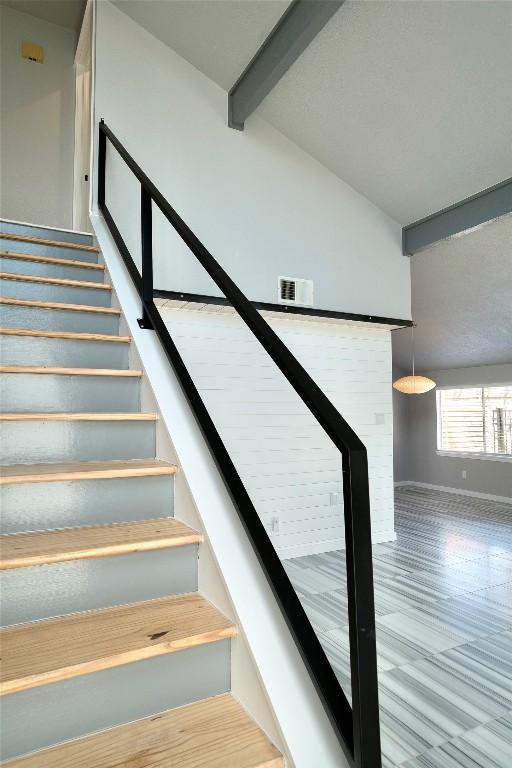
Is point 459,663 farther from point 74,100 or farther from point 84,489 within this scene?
point 74,100

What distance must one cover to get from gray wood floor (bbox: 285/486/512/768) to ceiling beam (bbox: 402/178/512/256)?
3.00 meters

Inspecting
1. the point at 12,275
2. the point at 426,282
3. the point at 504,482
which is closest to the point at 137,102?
the point at 12,275

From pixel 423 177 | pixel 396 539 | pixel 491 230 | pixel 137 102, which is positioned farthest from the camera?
pixel 396 539

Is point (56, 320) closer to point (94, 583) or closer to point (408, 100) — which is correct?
point (94, 583)

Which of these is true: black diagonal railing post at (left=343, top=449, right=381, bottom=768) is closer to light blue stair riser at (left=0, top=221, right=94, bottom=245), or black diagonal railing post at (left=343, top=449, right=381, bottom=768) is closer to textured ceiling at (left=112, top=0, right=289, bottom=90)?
light blue stair riser at (left=0, top=221, right=94, bottom=245)

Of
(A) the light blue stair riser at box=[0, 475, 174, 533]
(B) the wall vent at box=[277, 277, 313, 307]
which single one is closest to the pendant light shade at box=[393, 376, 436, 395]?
(B) the wall vent at box=[277, 277, 313, 307]

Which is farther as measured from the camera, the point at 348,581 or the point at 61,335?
the point at 61,335

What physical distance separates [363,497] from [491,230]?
15.4 ft

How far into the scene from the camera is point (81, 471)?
1.46 m

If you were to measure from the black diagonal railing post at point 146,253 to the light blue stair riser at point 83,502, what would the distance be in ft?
2.60

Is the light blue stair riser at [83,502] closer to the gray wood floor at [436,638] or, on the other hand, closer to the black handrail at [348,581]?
the black handrail at [348,581]

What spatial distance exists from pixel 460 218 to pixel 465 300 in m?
1.99

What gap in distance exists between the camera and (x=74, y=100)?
4957 mm

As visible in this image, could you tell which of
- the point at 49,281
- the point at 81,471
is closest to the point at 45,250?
the point at 49,281
